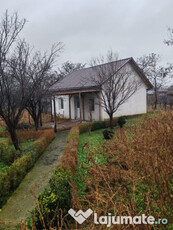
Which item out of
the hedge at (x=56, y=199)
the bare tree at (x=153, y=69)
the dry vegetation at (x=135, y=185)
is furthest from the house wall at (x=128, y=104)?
the hedge at (x=56, y=199)

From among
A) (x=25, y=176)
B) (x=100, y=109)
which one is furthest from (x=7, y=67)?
(x=100, y=109)

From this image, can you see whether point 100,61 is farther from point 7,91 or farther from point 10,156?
point 10,156

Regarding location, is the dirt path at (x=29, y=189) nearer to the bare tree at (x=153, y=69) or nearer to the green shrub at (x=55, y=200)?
the green shrub at (x=55, y=200)

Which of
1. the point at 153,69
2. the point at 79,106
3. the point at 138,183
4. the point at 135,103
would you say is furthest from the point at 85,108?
the point at 153,69

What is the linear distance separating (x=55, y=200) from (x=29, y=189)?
233cm

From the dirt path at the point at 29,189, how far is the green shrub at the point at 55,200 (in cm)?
35

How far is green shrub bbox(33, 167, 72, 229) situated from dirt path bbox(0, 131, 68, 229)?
0.35 meters

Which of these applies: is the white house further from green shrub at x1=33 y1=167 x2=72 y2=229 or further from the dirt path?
green shrub at x1=33 y1=167 x2=72 y2=229

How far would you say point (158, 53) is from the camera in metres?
Answer: 29.4

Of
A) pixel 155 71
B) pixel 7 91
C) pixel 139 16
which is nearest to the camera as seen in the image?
pixel 7 91

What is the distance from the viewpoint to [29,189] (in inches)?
198

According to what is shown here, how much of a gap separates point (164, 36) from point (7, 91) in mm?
13789

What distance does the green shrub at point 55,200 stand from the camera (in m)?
3.03

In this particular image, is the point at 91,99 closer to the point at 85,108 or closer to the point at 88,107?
the point at 88,107
